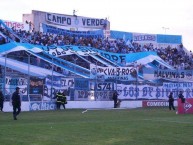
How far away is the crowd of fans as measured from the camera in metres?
49.9

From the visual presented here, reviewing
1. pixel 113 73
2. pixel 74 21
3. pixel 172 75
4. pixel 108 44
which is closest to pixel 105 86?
pixel 113 73

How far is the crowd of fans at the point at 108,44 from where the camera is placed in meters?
49.9

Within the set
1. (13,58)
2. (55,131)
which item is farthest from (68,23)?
(55,131)

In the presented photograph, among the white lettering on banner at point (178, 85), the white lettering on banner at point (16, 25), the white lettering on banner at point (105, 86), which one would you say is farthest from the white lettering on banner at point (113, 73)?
the white lettering on banner at point (16, 25)

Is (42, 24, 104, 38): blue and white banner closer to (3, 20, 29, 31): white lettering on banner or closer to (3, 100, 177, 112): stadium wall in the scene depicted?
(3, 20, 29, 31): white lettering on banner

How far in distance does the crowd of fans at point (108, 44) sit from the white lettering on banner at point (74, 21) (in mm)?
3538

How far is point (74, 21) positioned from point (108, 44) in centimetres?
799

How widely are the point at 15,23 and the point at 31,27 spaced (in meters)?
3.80

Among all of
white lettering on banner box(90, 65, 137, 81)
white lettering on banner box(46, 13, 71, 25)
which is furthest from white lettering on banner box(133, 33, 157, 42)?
white lettering on banner box(90, 65, 137, 81)

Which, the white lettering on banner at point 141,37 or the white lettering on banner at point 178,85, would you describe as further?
the white lettering on banner at point 141,37

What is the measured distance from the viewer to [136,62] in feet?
172

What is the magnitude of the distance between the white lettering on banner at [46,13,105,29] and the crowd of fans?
11.6ft

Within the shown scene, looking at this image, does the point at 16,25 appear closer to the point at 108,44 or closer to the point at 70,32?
the point at 70,32

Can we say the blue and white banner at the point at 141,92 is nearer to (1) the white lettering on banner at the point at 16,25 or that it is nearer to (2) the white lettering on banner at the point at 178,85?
(2) the white lettering on banner at the point at 178,85
